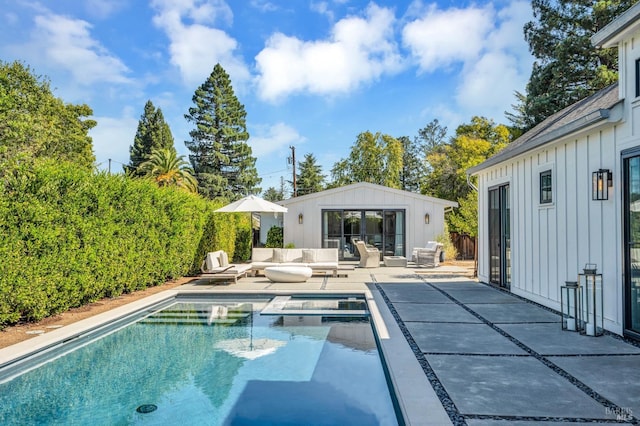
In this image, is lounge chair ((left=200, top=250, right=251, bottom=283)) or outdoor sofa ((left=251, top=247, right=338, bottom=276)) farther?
outdoor sofa ((left=251, top=247, right=338, bottom=276))

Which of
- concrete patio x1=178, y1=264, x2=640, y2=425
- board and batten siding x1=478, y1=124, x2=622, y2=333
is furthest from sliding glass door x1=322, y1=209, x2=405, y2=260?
concrete patio x1=178, y1=264, x2=640, y2=425

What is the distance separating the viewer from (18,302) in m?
6.09

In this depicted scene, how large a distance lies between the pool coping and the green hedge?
2.28 ft

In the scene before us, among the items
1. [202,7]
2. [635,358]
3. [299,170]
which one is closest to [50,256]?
[635,358]

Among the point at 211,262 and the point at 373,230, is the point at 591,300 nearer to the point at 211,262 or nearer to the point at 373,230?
the point at 211,262

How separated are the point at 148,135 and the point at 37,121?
2077 cm

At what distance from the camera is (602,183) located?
5715 millimetres

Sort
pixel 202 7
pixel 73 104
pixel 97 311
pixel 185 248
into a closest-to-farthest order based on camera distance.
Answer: pixel 97 311 → pixel 185 248 → pixel 202 7 → pixel 73 104

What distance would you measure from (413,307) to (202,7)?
35.9 ft

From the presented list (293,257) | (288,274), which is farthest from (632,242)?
(293,257)

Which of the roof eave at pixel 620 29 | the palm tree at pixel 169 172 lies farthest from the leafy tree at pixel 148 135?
the roof eave at pixel 620 29

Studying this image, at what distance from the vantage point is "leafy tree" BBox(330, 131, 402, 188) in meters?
33.8

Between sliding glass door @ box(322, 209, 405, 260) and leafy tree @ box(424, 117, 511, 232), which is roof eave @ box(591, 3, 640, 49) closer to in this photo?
sliding glass door @ box(322, 209, 405, 260)

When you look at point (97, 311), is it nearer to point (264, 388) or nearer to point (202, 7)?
point (264, 388)
